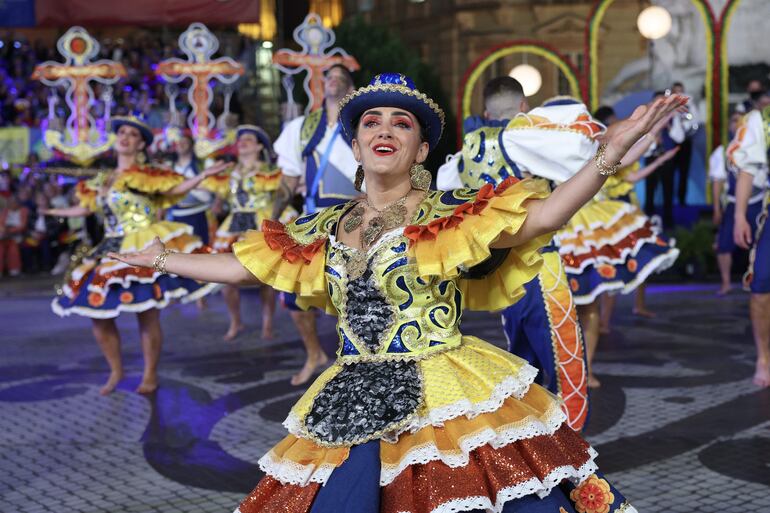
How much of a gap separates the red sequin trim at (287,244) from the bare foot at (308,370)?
476 centimetres

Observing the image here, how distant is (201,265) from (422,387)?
0.98 meters

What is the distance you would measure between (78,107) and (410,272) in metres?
11.6

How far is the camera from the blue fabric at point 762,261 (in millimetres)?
7758

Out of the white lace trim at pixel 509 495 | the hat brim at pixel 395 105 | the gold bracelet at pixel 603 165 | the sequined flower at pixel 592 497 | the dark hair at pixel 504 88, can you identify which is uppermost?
the dark hair at pixel 504 88

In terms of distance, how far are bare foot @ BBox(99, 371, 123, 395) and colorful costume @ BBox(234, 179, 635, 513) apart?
5130 millimetres

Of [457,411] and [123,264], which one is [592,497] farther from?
[123,264]

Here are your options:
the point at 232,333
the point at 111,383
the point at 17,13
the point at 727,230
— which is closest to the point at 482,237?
the point at 111,383

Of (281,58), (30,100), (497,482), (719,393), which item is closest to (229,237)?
(281,58)

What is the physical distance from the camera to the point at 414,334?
12.2ft

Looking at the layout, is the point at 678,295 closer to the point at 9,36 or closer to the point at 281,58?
the point at 281,58

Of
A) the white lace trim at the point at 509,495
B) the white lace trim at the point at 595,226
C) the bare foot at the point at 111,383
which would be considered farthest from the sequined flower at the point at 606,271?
the white lace trim at the point at 509,495

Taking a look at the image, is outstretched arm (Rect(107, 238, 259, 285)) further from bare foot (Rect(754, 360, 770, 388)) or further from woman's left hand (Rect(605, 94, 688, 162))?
bare foot (Rect(754, 360, 770, 388))

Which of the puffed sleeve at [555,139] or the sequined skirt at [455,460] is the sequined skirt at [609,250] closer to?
the puffed sleeve at [555,139]

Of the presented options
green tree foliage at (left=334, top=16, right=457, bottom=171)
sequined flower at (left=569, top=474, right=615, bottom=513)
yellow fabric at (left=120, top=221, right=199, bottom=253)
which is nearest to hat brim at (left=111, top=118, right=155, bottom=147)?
yellow fabric at (left=120, top=221, right=199, bottom=253)
